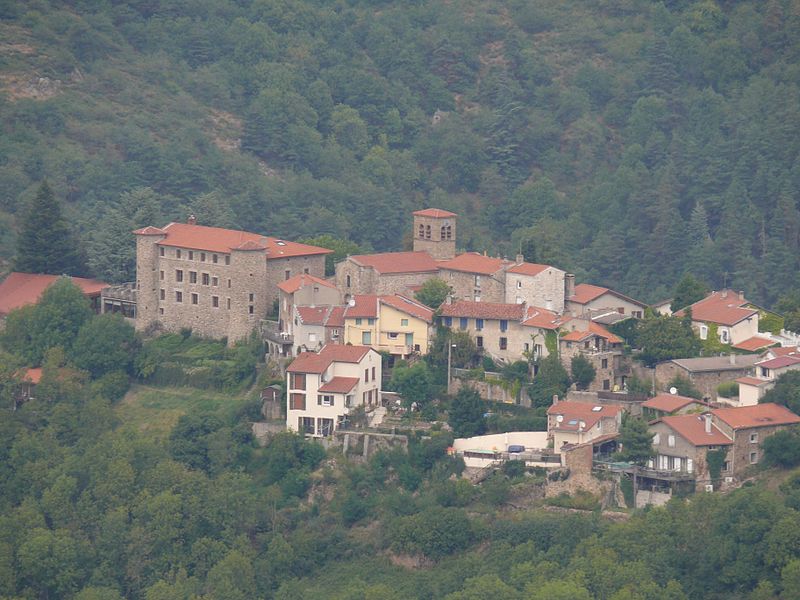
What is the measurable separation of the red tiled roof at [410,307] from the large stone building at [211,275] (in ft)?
19.4

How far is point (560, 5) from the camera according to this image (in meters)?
146

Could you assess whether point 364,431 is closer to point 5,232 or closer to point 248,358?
point 248,358

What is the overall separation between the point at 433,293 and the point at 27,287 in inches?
744

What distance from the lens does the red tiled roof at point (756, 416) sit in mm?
73625

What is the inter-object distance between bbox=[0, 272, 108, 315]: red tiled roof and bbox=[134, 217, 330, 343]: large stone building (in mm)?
3399

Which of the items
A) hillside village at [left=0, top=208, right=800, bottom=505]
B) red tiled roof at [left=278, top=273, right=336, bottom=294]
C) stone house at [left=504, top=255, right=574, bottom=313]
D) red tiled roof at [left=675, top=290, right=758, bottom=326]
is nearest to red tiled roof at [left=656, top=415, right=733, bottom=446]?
hillside village at [left=0, top=208, right=800, bottom=505]

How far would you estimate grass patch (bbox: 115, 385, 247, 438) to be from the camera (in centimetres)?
8362

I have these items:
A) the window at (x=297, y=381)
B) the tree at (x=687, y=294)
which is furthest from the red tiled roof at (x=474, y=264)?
the window at (x=297, y=381)

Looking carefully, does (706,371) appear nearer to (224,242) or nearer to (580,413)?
(580,413)

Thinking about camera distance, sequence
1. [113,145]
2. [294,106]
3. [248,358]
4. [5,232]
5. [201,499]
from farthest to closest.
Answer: [294,106] < [113,145] < [5,232] < [248,358] < [201,499]

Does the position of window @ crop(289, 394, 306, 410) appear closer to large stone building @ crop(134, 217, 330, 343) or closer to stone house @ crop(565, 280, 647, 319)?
large stone building @ crop(134, 217, 330, 343)

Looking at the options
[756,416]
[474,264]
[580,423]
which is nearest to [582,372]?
[580,423]

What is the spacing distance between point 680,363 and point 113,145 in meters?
50.2

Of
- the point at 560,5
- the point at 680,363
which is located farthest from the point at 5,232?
the point at 560,5
